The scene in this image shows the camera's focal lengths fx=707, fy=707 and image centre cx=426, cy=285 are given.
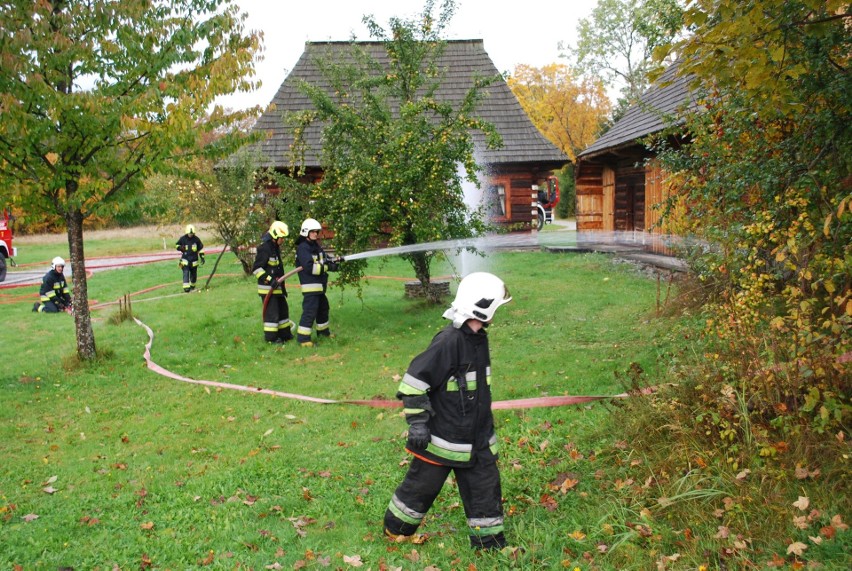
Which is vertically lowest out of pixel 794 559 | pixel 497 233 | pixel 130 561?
pixel 130 561

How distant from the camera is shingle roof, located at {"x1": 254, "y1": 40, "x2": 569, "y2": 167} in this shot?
2194 centimetres

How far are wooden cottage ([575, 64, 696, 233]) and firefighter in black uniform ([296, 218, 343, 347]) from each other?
7.29m

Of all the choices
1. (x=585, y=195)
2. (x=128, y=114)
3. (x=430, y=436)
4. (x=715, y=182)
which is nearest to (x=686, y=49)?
(x=715, y=182)

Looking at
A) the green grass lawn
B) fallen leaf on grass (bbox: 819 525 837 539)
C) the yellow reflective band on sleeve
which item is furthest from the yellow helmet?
fallen leaf on grass (bbox: 819 525 837 539)

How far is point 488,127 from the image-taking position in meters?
11.4

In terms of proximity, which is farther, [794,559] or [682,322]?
[682,322]

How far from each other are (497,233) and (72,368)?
754 centimetres

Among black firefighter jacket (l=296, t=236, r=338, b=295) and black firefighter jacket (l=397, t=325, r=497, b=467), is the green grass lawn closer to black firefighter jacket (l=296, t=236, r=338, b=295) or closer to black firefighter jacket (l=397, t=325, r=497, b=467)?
black firefighter jacket (l=397, t=325, r=497, b=467)

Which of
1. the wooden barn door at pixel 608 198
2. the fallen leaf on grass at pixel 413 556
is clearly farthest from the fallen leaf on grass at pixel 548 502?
the wooden barn door at pixel 608 198

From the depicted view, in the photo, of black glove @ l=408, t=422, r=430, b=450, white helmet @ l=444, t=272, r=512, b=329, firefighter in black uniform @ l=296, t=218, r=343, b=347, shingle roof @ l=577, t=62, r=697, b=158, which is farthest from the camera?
shingle roof @ l=577, t=62, r=697, b=158

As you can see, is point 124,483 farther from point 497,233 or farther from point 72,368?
point 497,233

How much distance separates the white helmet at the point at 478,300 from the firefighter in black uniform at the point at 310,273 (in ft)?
21.3

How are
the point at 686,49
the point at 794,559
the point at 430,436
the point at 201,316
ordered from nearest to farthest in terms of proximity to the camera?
1. the point at 794,559
2. the point at 430,436
3. the point at 686,49
4. the point at 201,316

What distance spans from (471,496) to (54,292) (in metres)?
14.0
